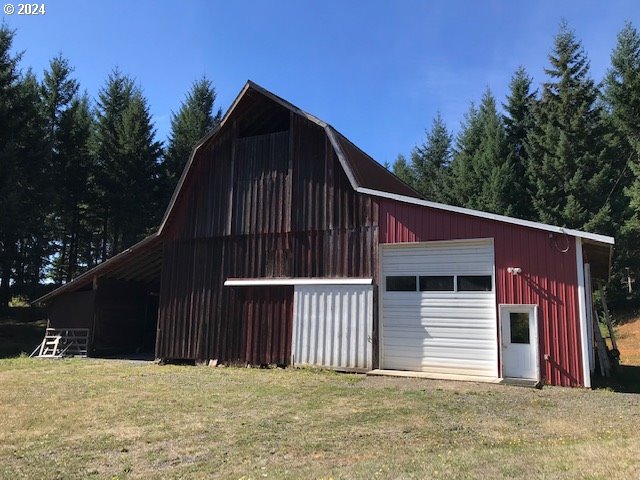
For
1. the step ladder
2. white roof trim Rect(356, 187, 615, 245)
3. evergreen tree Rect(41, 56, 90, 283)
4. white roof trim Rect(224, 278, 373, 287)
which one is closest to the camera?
white roof trim Rect(356, 187, 615, 245)

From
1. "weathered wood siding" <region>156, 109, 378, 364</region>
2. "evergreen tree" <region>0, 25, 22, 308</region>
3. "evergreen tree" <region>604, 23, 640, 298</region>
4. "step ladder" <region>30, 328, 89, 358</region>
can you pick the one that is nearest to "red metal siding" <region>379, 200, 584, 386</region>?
"weathered wood siding" <region>156, 109, 378, 364</region>

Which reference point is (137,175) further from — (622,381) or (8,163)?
(622,381)

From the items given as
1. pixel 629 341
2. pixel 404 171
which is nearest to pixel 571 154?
pixel 629 341

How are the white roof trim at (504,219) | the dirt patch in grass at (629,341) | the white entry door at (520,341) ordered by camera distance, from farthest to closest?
the dirt patch in grass at (629,341) → the white entry door at (520,341) → the white roof trim at (504,219)

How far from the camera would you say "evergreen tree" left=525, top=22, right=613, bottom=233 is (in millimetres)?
27969

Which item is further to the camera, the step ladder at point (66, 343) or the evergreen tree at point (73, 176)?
the evergreen tree at point (73, 176)

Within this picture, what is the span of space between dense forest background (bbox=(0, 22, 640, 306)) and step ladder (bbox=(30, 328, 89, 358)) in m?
8.08

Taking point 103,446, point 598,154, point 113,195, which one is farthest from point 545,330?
point 113,195

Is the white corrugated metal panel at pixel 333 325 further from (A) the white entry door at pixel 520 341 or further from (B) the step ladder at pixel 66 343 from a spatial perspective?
(B) the step ladder at pixel 66 343

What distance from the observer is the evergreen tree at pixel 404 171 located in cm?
4394

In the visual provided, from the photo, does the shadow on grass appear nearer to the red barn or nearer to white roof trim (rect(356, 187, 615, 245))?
the red barn

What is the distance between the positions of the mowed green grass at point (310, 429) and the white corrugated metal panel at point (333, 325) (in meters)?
1.46

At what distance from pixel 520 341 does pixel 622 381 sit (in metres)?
3.47

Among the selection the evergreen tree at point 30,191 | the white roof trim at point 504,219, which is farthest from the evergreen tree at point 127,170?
the white roof trim at point 504,219
